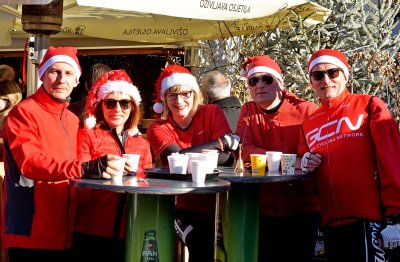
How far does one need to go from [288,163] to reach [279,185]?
0.53 metres

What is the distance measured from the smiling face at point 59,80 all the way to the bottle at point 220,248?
148 cm

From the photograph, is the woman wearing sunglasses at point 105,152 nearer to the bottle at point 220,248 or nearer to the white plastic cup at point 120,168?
the white plastic cup at point 120,168

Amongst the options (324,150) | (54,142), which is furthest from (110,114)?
(324,150)

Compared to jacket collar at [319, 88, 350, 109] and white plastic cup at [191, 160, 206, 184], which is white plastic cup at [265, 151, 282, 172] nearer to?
jacket collar at [319, 88, 350, 109]

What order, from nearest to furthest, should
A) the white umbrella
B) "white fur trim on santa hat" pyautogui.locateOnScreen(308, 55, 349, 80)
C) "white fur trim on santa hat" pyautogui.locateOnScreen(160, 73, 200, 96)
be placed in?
1. "white fur trim on santa hat" pyautogui.locateOnScreen(308, 55, 349, 80)
2. "white fur trim on santa hat" pyautogui.locateOnScreen(160, 73, 200, 96)
3. the white umbrella

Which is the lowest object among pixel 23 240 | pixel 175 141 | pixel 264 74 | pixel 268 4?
pixel 23 240

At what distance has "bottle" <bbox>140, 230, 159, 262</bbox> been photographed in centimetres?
483

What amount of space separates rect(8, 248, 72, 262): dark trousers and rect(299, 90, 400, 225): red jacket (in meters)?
1.71

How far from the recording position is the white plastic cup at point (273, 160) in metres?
5.17

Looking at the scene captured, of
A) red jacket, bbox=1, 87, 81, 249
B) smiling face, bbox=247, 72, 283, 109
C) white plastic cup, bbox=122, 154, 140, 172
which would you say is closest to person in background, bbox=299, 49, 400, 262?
smiling face, bbox=247, 72, 283, 109

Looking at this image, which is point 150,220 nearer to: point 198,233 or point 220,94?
point 198,233

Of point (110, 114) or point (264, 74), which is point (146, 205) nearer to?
point (110, 114)

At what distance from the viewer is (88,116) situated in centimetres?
517

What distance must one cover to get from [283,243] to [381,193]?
39.3 inches
